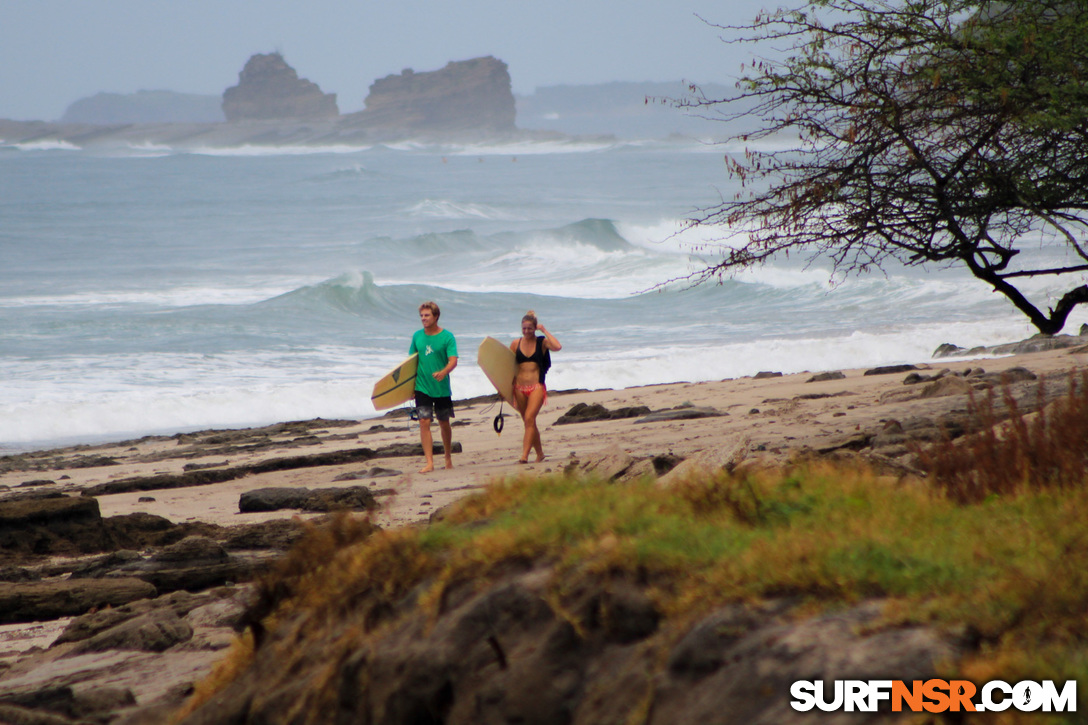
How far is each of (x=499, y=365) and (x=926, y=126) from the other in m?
4.81

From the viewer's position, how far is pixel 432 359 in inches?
407

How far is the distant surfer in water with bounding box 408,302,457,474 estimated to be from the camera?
33.8 feet

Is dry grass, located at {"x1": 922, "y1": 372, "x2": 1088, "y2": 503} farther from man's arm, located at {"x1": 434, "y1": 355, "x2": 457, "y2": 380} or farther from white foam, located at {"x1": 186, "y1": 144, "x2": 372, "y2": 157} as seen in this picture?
white foam, located at {"x1": 186, "y1": 144, "x2": 372, "y2": 157}

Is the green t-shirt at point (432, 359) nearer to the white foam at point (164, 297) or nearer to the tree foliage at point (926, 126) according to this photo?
the tree foliage at point (926, 126)

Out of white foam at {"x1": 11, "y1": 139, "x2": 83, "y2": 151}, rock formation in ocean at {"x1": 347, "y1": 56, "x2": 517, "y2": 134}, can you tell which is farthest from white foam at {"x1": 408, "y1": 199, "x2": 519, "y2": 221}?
rock formation in ocean at {"x1": 347, "y1": 56, "x2": 517, "y2": 134}

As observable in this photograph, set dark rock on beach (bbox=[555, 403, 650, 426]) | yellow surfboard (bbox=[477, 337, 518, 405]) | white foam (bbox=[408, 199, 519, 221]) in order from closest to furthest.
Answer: yellow surfboard (bbox=[477, 337, 518, 405])
dark rock on beach (bbox=[555, 403, 650, 426])
white foam (bbox=[408, 199, 519, 221])

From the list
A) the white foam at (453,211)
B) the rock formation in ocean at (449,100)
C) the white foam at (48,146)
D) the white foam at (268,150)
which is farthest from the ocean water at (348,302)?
the rock formation in ocean at (449,100)

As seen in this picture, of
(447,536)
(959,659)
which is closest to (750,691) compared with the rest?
(959,659)

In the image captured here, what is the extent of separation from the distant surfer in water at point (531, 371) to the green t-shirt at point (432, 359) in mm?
703

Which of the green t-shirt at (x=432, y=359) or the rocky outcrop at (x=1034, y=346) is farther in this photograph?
the rocky outcrop at (x=1034, y=346)

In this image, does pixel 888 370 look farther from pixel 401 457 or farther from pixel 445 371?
pixel 445 371

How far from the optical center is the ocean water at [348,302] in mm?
19844

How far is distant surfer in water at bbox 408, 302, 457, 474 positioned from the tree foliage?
3067 mm

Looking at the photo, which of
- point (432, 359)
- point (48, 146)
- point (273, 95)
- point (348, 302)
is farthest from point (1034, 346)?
point (273, 95)
